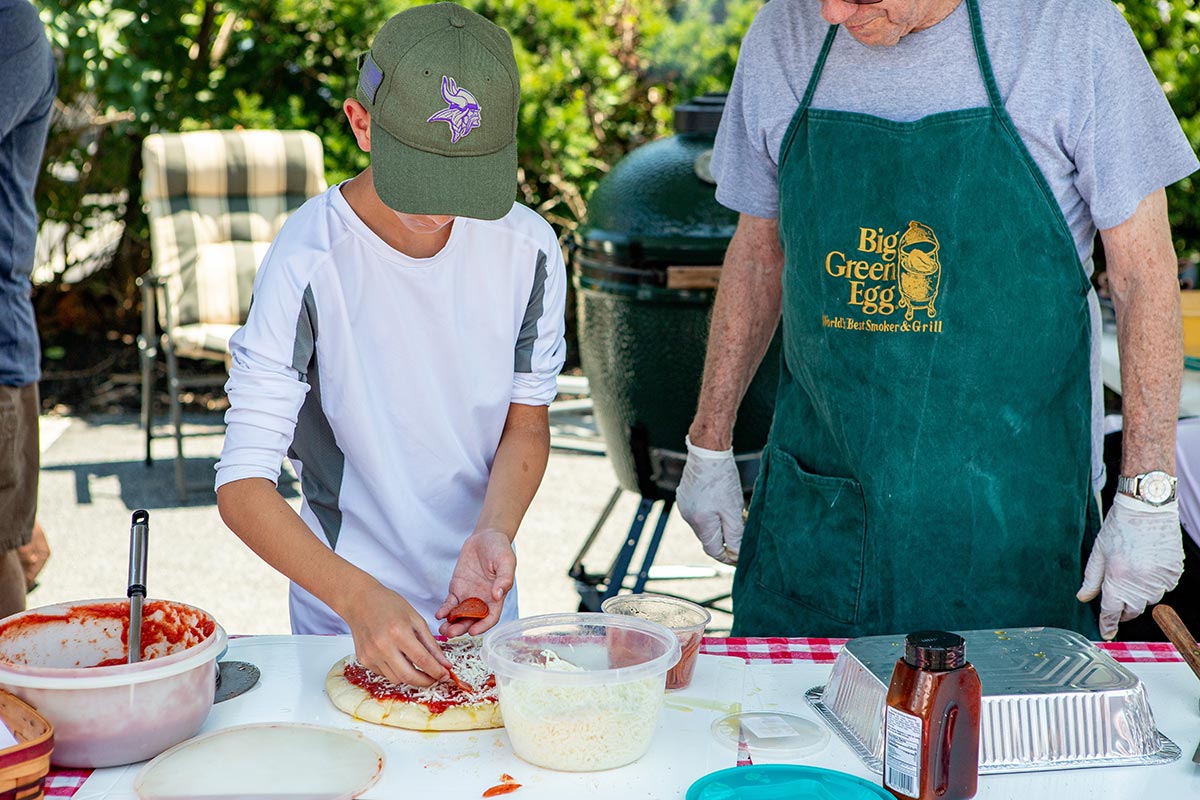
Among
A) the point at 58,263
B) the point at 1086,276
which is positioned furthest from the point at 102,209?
the point at 1086,276

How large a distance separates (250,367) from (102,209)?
19.1ft

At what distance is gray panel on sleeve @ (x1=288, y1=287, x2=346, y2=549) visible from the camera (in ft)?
6.04

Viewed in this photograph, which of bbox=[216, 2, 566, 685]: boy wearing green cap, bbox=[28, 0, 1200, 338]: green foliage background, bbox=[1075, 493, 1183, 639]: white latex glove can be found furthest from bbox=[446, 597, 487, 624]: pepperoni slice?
bbox=[28, 0, 1200, 338]: green foliage background

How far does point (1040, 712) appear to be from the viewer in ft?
4.66

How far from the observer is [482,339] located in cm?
187

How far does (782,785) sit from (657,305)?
193 cm

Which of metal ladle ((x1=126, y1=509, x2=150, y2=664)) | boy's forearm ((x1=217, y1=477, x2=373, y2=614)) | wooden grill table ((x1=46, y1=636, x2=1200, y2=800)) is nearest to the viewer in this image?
wooden grill table ((x1=46, y1=636, x2=1200, y2=800))

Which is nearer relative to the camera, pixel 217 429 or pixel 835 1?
pixel 835 1

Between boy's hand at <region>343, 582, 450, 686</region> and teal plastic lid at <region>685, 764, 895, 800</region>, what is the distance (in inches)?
13.8

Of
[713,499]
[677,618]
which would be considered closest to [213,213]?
[713,499]

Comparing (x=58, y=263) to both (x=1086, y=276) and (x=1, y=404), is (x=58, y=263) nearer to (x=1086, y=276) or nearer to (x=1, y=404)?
(x=1, y=404)

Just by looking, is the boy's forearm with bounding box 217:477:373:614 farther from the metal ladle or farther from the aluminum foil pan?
the aluminum foil pan

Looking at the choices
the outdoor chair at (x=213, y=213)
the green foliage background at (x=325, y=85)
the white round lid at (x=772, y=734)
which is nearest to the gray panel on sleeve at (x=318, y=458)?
the white round lid at (x=772, y=734)

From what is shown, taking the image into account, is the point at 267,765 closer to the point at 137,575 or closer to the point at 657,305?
the point at 137,575
